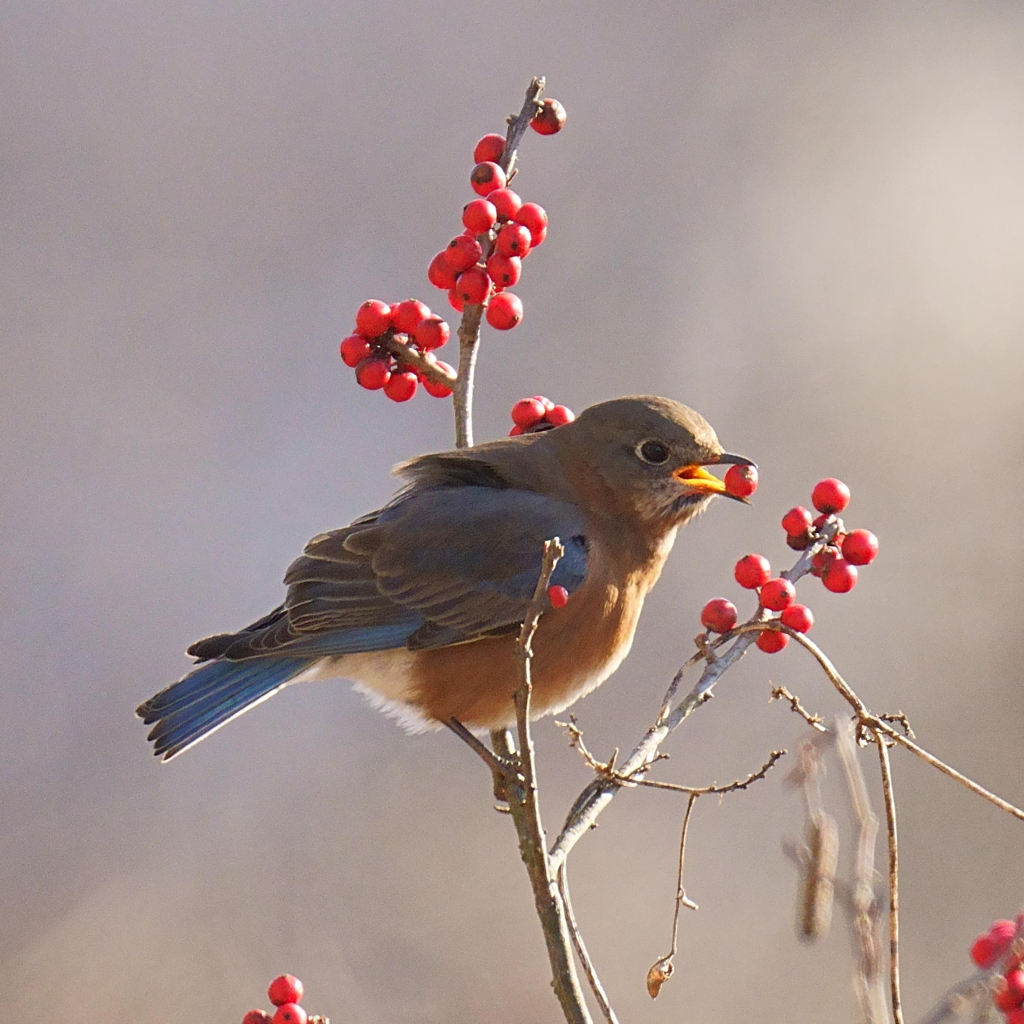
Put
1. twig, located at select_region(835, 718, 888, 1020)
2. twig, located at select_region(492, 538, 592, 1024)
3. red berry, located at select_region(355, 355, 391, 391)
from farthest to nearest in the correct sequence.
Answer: red berry, located at select_region(355, 355, 391, 391) < twig, located at select_region(492, 538, 592, 1024) < twig, located at select_region(835, 718, 888, 1020)

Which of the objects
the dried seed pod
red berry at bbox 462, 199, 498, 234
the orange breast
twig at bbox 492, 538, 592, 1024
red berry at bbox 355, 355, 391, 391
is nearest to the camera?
the dried seed pod

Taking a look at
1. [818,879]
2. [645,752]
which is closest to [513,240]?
[645,752]

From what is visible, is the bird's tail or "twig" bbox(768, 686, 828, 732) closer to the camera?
"twig" bbox(768, 686, 828, 732)

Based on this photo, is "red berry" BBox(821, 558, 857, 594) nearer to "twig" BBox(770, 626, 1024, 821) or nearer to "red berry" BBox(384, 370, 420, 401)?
"twig" BBox(770, 626, 1024, 821)

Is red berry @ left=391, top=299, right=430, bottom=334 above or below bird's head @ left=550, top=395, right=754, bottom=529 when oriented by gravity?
above

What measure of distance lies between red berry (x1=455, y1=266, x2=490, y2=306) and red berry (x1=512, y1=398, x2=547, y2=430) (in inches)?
20.6

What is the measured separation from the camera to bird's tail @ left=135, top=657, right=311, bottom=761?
2953mm

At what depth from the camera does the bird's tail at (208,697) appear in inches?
116

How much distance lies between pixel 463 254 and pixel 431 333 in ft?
0.66

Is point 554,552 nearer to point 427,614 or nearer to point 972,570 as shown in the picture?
point 427,614

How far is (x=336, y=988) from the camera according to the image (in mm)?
4129

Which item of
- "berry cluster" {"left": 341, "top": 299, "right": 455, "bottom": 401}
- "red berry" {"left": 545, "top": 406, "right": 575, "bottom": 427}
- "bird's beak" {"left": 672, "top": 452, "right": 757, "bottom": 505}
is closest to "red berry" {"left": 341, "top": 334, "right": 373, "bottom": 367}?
"berry cluster" {"left": 341, "top": 299, "right": 455, "bottom": 401}

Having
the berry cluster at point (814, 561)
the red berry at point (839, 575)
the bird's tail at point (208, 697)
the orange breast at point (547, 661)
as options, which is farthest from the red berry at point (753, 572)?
the bird's tail at point (208, 697)

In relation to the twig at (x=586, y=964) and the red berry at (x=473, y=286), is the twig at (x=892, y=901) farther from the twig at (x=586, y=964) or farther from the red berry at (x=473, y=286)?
the red berry at (x=473, y=286)
